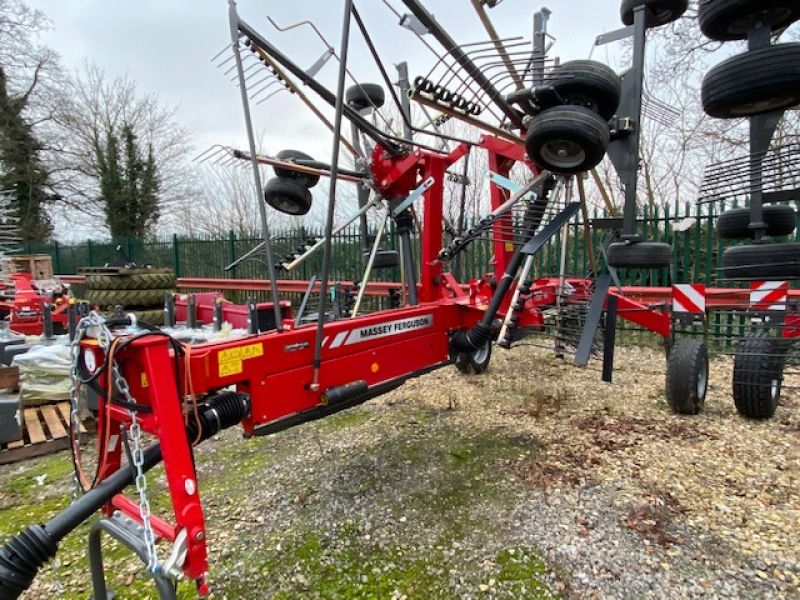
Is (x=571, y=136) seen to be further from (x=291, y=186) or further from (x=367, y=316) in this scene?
(x=291, y=186)

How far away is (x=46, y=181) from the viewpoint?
20.7 meters

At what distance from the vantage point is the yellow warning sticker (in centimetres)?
217

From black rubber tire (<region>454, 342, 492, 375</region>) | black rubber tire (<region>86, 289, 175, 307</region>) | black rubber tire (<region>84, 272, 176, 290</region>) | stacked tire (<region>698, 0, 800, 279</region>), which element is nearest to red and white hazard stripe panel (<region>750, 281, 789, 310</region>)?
stacked tire (<region>698, 0, 800, 279</region>)

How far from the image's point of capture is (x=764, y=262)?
2.41 meters

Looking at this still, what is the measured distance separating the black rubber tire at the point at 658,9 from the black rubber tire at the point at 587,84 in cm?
52

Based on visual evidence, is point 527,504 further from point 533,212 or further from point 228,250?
point 228,250

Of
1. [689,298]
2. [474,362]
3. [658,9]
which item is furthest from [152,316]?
[658,9]

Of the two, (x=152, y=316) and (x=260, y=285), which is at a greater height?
(x=260, y=285)

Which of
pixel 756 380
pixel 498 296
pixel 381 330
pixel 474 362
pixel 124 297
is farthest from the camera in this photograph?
pixel 124 297

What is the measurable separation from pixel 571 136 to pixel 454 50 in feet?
2.68

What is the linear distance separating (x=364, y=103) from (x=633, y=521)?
3.85 m

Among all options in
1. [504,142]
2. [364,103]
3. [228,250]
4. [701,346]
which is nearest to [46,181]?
[228,250]

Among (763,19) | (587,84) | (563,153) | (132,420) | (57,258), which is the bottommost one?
(132,420)

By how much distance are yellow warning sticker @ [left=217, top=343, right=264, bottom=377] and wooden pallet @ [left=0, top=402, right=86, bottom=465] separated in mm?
2448
